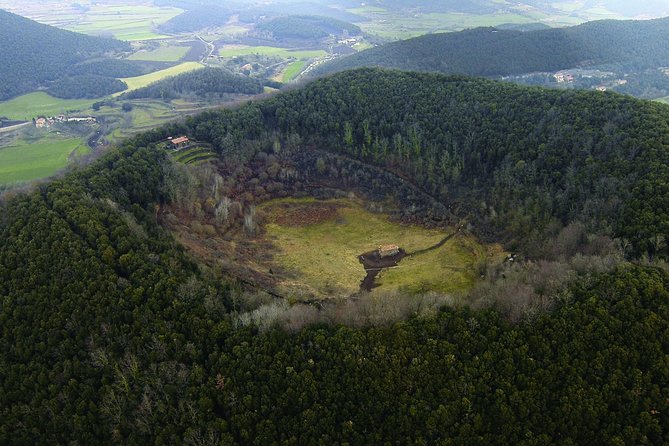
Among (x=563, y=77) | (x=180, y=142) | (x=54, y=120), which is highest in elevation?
(x=563, y=77)

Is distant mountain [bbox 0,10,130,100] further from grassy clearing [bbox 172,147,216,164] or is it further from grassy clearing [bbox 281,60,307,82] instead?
grassy clearing [bbox 172,147,216,164]

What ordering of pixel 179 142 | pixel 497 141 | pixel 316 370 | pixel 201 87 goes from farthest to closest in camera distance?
1. pixel 201 87
2. pixel 179 142
3. pixel 497 141
4. pixel 316 370

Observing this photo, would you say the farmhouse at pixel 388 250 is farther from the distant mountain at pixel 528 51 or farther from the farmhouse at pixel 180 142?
the distant mountain at pixel 528 51

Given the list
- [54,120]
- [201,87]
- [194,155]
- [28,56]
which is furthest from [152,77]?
[194,155]

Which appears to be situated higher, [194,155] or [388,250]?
[194,155]

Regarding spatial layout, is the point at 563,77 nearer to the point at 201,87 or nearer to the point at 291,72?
the point at 291,72

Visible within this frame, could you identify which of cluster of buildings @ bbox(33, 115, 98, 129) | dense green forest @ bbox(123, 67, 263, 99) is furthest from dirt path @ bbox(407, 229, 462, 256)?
cluster of buildings @ bbox(33, 115, 98, 129)

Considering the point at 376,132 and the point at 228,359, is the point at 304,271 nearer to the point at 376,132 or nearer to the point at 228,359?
the point at 228,359

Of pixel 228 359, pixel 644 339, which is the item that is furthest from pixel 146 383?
pixel 644 339
